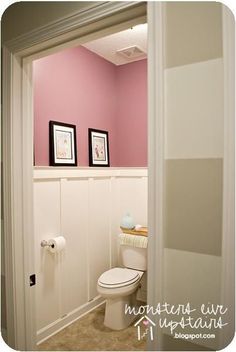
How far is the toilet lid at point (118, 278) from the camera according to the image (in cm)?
249

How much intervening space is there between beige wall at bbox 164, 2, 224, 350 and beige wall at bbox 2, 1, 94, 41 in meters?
0.43

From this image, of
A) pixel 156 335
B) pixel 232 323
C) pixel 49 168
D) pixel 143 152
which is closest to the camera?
pixel 232 323

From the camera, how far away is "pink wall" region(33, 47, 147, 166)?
8.02ft

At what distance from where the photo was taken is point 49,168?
2.34m

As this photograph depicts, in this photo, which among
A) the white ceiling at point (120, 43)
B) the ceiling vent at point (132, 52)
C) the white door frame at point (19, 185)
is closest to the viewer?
the white door frame at point (19, 185)

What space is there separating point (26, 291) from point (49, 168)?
1.16 metres

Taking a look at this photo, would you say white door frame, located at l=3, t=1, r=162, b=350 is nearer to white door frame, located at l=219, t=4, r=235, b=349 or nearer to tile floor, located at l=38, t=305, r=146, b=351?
white door frame, located at l=219, t=4, r=235, b=349

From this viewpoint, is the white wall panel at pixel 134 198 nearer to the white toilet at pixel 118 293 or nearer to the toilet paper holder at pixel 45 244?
the white toilet at pixel 118 293

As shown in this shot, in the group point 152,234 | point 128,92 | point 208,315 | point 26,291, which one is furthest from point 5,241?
point 128,92

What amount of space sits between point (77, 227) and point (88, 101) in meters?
1.35

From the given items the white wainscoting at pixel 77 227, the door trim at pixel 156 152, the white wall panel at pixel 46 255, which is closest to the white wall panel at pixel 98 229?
the white wainscoting at pixel 77 227

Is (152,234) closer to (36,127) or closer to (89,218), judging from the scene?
(36,127)

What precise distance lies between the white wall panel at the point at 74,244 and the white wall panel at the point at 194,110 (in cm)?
176

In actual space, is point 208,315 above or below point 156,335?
above
